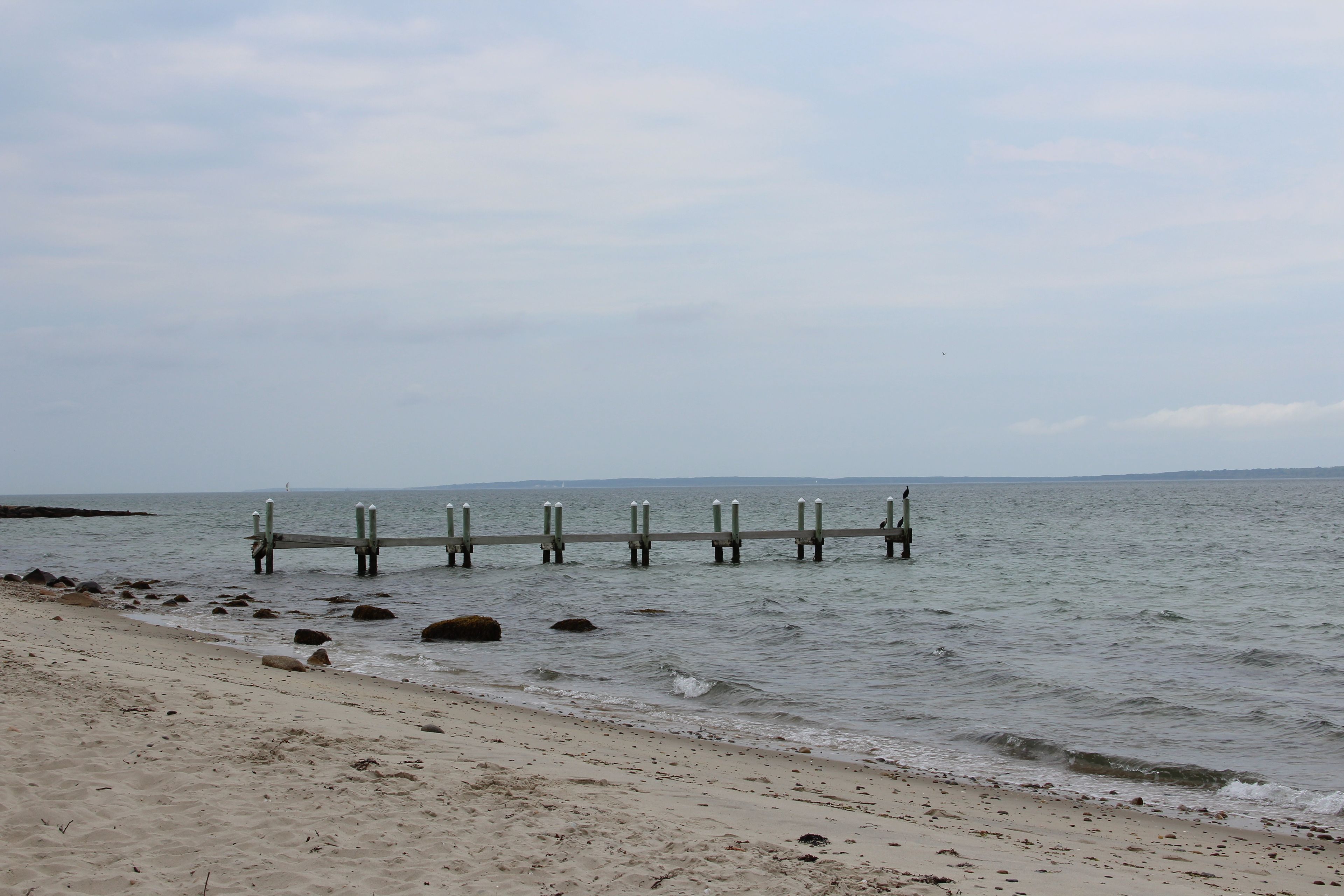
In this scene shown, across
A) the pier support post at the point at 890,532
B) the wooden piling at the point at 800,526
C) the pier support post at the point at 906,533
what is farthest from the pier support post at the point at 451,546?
the pier support post at the point at 906,533

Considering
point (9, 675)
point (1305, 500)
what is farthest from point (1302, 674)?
point (1305, 500)

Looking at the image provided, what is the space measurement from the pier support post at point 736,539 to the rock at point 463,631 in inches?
588

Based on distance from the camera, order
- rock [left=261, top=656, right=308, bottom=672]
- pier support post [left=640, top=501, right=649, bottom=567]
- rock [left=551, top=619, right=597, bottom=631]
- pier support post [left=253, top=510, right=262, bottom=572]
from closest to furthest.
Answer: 1. rock [left=261, top=656, right=308, bottom=672]
2. rock [left=551, top=619, right=597, bottom=631]
3. pier support post [left=253, top=510, right=262, bottom=572]
4. pier support post [left=640, top=501, right=649, bottom=567]

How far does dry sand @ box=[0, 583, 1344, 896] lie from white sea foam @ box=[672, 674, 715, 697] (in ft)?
8.94

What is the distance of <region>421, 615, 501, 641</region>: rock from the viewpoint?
16422mm

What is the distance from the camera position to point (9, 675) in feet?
28.9

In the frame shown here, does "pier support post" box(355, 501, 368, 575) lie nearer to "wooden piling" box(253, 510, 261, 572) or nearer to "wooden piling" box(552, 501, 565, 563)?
"wooden piling" box(253, 510, 261, 572)

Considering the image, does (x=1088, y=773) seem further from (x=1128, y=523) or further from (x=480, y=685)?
(x=1128, y=523)

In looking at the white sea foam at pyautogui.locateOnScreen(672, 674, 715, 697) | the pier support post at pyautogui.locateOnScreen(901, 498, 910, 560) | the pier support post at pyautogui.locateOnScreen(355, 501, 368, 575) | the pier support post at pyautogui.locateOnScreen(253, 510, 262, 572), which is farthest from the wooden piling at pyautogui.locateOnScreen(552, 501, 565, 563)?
the white sea foam at pyautogui.locateOnScreen(672, 674, 715, 697)

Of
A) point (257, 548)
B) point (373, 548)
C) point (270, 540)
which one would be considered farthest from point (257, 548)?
point (373, 548)

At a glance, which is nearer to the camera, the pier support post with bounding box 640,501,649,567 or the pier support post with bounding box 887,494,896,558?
the pier support post with bounding box 640,501,649,567

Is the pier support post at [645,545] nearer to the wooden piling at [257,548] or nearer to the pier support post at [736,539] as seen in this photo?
the pier support post at [736,539]

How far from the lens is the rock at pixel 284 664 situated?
12141 millimetres

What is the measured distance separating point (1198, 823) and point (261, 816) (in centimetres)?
669
